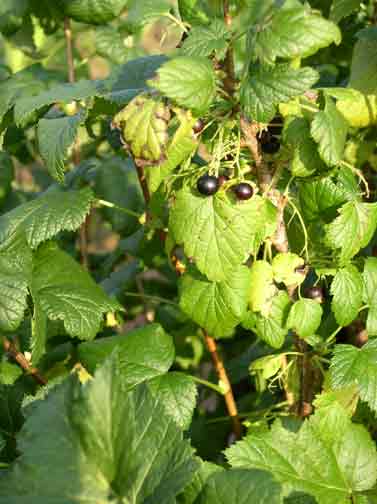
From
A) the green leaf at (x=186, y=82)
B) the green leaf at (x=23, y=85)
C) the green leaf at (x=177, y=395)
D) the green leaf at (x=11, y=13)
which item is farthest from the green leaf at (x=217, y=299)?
the green leaf at (x=11, y=13)

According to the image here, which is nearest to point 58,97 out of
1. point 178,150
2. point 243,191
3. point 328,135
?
point 178,150

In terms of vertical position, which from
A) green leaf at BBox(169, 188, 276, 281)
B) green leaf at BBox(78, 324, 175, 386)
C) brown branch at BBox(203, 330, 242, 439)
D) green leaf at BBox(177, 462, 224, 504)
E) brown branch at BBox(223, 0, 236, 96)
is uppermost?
brown branch at BBox(223, 0, 236, 96)

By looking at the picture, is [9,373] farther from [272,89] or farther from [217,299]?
[272,89]

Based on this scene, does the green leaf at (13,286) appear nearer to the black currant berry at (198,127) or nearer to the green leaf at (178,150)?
the green leaf at (178,150)

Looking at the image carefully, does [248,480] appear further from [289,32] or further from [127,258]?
[127,258]

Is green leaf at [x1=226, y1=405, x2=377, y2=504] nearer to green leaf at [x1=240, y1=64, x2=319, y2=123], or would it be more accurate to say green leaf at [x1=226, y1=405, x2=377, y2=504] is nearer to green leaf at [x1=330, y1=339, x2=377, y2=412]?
green leaf at [x1=330, y1=339, x2=377, y2=412]

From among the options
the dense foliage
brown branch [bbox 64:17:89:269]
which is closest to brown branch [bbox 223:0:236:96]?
the dense foliage

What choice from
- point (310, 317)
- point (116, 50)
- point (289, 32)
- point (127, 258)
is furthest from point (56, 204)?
point (127, 258)
